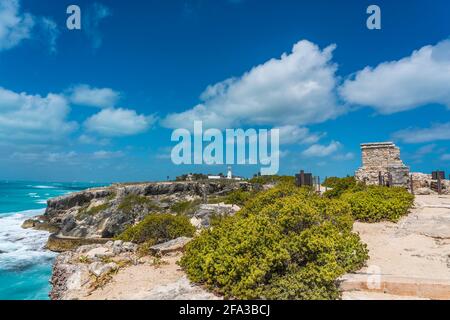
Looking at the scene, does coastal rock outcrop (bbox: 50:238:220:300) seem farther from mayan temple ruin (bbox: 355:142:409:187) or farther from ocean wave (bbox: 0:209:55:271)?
mayan temple ruin (bbox: 355:142:409:187)

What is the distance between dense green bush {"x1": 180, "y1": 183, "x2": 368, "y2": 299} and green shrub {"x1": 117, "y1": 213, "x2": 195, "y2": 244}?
320cm

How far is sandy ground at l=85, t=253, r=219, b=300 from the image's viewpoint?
535cm

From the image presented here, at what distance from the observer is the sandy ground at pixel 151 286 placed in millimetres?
5352

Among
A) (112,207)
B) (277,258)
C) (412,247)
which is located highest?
(277,258)

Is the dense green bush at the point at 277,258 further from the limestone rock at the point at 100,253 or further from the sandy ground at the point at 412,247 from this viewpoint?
the limestone rock at the point at 100,253

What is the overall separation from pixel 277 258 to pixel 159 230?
19.2 feet

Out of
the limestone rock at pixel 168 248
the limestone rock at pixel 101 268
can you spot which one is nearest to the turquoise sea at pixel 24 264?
the limestone rock at pixel 168 248

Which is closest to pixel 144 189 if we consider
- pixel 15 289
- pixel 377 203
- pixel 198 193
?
pixel 198 193

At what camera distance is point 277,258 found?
5555 millimetres

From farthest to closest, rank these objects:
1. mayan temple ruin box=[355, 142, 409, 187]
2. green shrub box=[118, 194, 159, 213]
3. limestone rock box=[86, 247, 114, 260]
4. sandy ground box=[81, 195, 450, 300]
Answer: green shrub box=[118, 194, 159, 213] < mayan temple ruin box=[355, 142, 409, 187] < limestone rock box=[86, 247, 114, 260] < sandy ground box=[81, 195, 450, 300]

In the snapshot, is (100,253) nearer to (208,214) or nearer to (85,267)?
(85,267)

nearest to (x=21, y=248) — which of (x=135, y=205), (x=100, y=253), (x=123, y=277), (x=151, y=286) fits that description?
(x=135, y=205)

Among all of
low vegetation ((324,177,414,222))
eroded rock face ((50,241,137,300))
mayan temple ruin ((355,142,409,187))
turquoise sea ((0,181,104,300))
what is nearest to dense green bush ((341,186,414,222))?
low vegetation ((324,177,414,222))
